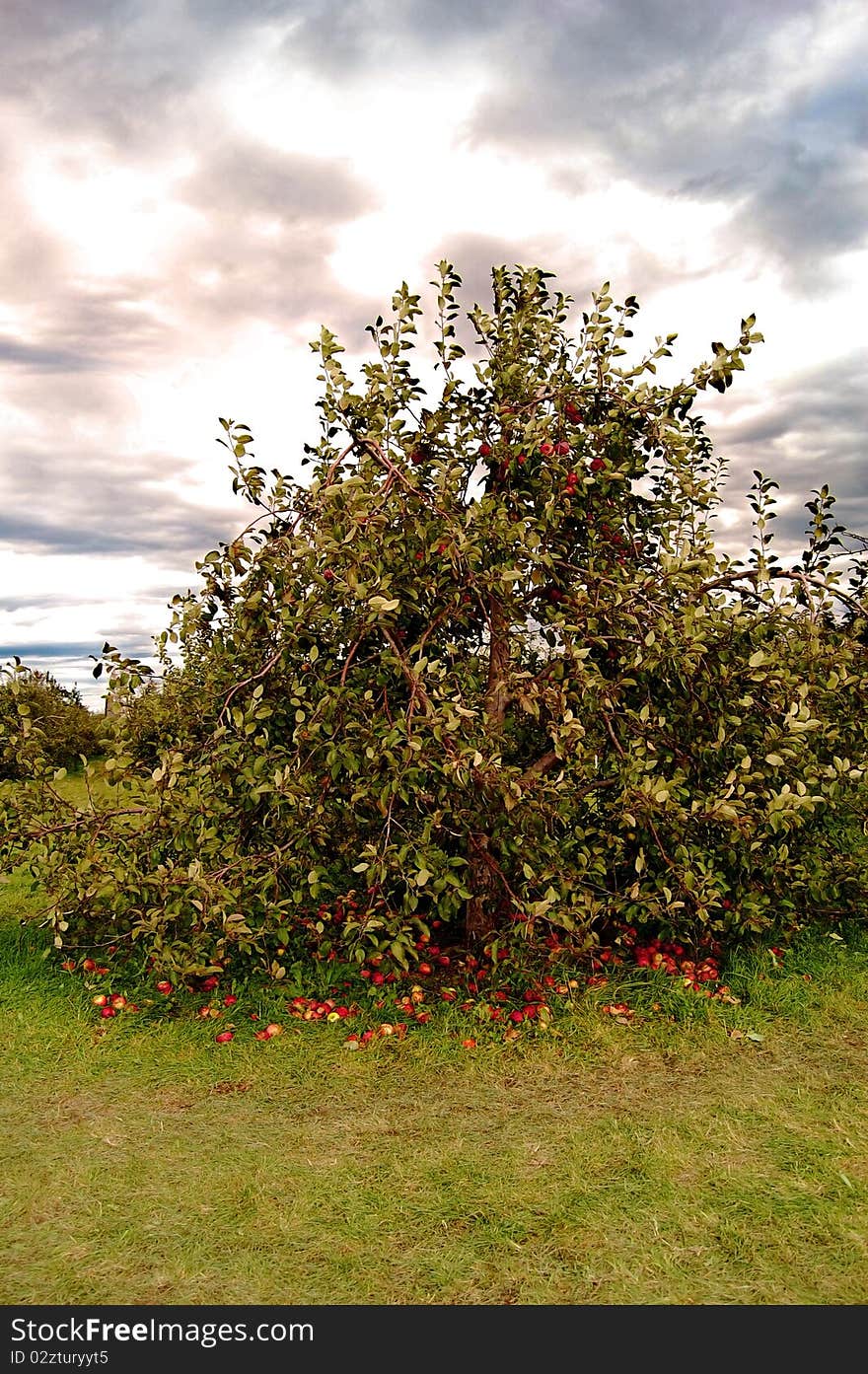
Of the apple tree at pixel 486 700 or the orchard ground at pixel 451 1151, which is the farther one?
the apple tree at pixel 486 700

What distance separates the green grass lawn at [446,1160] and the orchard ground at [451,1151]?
0.01 m

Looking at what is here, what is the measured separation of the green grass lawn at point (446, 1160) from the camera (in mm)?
3420

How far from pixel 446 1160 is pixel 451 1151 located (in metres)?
0.08

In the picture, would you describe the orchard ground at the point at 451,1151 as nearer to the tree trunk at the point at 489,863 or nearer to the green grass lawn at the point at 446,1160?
the green grass lawn at the point at 446,1160

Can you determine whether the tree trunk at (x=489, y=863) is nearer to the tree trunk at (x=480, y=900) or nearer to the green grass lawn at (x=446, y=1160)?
the tree trunk at (x=480, y=900)

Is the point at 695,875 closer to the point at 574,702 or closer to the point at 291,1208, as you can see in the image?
the point at 574,702

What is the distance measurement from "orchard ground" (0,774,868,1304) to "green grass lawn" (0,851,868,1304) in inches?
0.5

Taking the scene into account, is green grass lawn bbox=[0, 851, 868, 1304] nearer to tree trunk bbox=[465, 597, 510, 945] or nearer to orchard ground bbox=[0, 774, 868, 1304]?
orchard ground bbox=[0, 774, 868, 1304]

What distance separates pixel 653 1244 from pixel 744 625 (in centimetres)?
344

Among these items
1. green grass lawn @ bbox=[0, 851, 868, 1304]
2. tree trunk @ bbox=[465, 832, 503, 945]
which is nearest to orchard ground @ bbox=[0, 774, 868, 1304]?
green grass lawn @ bbox=[0, 851, 868, 1304]

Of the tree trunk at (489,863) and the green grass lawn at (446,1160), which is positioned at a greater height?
the tree trunk at (489,863)

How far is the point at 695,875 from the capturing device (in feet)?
18.4

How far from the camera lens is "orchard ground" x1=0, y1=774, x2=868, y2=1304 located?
3430 mm

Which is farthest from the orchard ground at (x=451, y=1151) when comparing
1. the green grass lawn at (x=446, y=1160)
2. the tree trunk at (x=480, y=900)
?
the tree trunk at (x=480, y=900)
